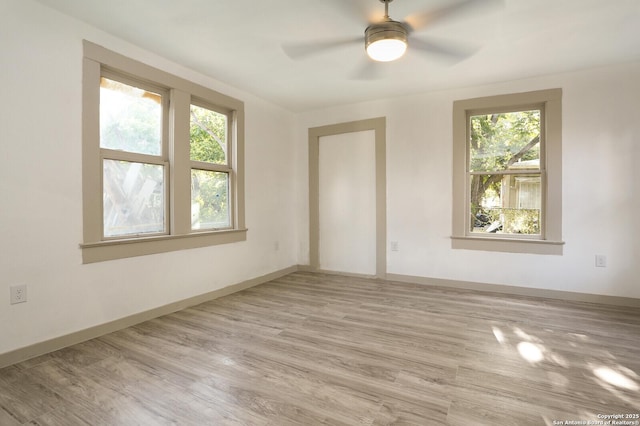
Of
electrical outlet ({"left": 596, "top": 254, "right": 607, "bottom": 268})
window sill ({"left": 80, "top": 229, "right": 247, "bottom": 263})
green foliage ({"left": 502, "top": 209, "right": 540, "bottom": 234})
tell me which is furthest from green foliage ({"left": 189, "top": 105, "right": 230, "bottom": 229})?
electrical outlet ({"left": 596, "top": 254, "right": 607, "bottom": 268})

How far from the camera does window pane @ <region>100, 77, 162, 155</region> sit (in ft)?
8.95

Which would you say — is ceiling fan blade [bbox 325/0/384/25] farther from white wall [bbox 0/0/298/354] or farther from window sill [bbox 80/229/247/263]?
window sill [bbox 80/229/247/263]

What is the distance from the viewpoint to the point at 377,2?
88.2 inches

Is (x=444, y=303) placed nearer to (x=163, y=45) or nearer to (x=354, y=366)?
(x=354, y=366)

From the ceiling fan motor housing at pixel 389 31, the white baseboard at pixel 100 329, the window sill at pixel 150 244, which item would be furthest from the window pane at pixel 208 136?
the ceiling fan motor housing at pixel 389 31

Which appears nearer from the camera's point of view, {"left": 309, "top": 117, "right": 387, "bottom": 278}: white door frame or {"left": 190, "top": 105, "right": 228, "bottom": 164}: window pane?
{"left": 190, "top": 105, "right": 228, "bottom": 164}: window pane

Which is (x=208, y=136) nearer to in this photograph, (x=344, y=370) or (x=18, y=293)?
(x=18, y=293)

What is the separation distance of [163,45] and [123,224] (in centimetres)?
168

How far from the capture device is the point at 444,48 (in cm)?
290

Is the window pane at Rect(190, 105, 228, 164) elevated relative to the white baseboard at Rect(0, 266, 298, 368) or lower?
elevated

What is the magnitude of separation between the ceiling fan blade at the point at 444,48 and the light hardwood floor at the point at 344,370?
8.24 feet

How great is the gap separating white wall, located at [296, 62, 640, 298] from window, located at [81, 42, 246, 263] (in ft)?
7.43

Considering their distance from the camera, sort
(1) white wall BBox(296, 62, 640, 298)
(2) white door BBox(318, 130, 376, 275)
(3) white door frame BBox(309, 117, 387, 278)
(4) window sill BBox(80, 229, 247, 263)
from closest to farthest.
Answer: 1. (4) window sill BBox(80, 229, 247, 263)
2. (1) white wall BBox(296, 62, 640, 298)
3. (3) white door frame BBox(309, 117, 387, 278)
4. (2) white door BBox(318, 130, 376, 275)

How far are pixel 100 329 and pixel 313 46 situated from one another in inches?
120
